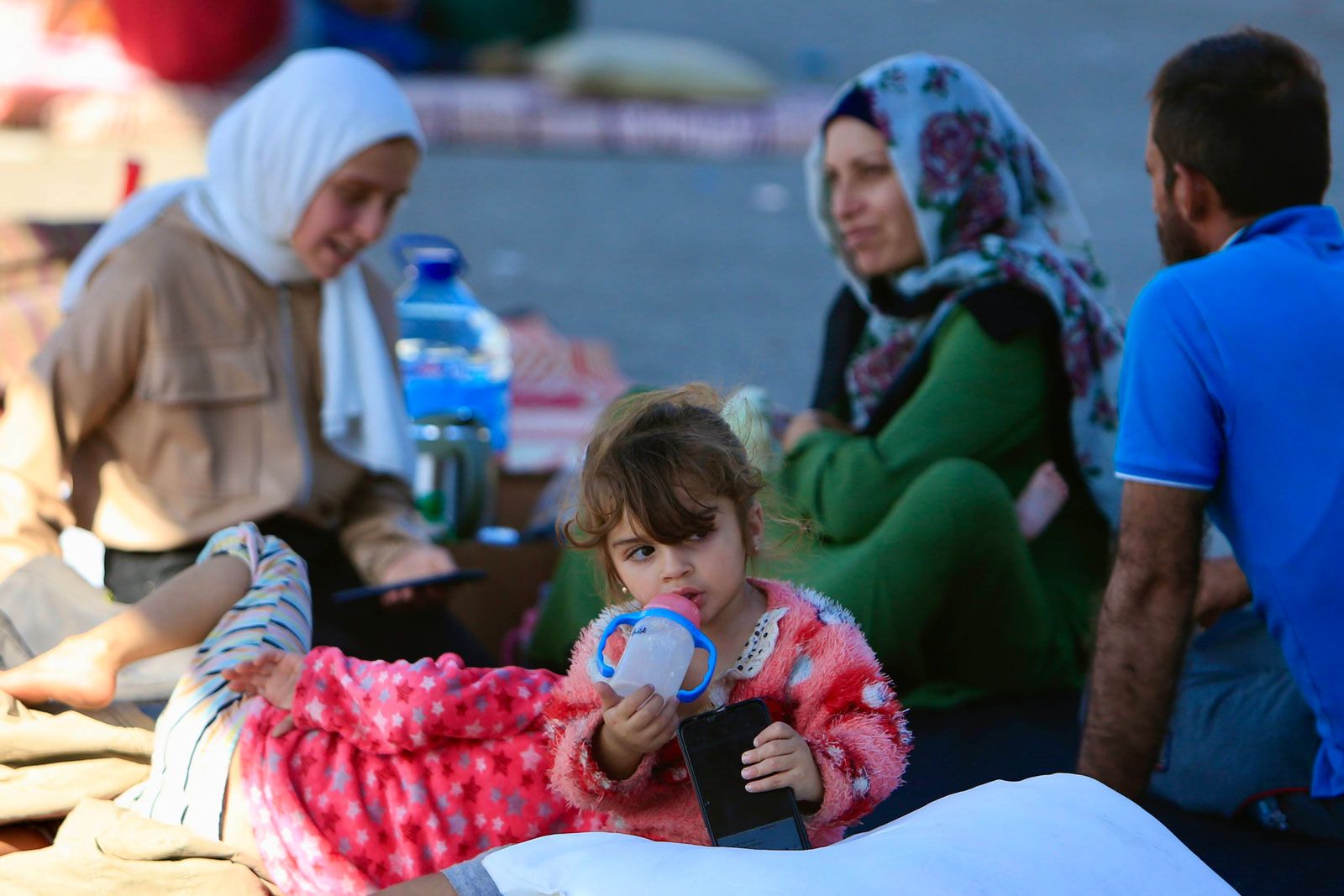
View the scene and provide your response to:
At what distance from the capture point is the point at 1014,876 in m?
1.57

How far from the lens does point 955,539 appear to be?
2.74 meters

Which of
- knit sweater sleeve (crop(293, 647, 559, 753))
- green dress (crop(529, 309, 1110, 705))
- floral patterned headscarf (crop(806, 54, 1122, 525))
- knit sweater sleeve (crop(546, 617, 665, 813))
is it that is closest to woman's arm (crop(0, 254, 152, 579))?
knit sweater sleeve (crop(293, 647, 559, 753))

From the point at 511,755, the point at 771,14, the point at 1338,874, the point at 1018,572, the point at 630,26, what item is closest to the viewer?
the point at 511,755

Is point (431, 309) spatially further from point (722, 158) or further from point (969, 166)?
point (722, 158)

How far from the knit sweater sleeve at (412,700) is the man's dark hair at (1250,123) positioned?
1.18 metres

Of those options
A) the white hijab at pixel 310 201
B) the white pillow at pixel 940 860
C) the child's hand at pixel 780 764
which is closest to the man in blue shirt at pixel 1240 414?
the white pillow at pixel 940 860

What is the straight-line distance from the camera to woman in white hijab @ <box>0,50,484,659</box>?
2762mm

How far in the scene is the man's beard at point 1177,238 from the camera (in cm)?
228

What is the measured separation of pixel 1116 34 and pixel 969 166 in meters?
11.0

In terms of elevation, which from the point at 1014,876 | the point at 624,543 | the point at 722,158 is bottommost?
the point at 722,158

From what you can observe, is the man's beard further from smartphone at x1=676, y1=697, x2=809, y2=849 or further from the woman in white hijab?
the woman in white hijab

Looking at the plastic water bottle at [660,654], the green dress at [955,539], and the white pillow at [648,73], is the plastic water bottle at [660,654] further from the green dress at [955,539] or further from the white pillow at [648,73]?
the white pillow at [648,73]

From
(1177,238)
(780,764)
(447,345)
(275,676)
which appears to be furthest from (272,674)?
(447,345)

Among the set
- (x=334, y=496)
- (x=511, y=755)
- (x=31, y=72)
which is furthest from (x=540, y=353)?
(x=31, y=72)
